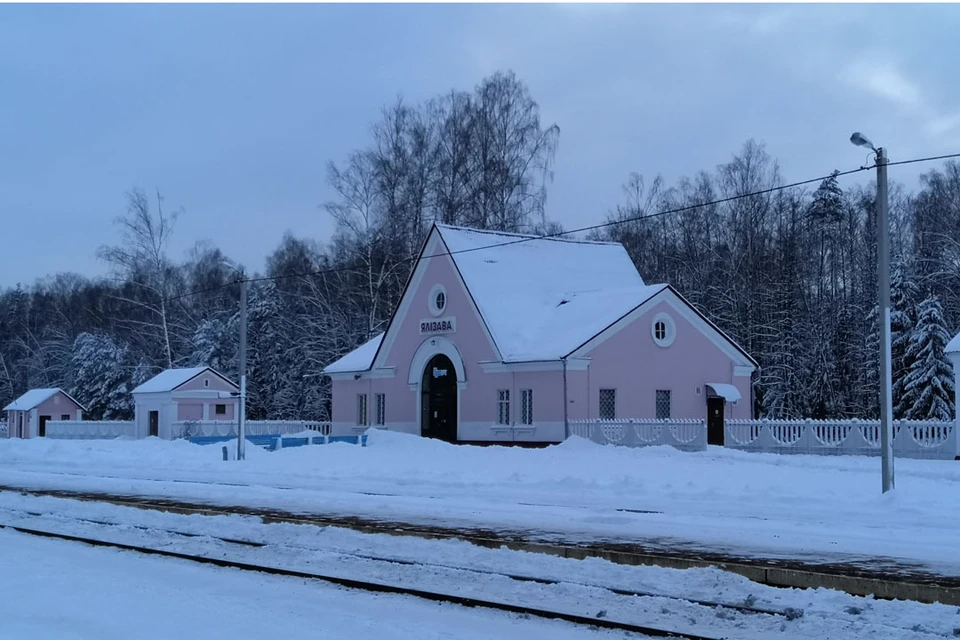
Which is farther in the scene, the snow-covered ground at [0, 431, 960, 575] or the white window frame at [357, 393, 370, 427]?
the white window frame at [357, 393, 370, 427]

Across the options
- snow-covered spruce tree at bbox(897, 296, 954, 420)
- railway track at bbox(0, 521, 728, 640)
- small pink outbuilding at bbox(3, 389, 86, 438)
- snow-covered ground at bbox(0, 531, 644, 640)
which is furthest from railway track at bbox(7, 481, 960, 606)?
small pink outbuilding at bbox(3, 389, 86, 438)

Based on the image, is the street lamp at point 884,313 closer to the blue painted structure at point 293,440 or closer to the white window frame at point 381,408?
the blue painted structure at point 293,440

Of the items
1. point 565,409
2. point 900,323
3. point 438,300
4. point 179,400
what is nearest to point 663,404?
point 565,409

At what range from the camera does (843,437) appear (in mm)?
32281

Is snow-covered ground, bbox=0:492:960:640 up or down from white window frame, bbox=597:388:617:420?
down

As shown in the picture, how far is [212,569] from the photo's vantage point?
538 inches

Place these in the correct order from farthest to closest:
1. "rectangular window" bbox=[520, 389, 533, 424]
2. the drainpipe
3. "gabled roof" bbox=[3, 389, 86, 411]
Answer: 1. "gabled roof" bbox=[3, 389, 86, 411]
2. "rectangular window" bbox=[520, 389, 533, 424]
3. the drainpipe

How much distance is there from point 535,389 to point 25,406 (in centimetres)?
3841

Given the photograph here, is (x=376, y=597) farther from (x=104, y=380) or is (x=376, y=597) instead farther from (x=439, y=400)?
(x=104, y=380)

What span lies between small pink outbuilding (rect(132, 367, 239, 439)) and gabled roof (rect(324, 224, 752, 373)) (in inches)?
334

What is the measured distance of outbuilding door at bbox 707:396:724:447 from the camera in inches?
1641

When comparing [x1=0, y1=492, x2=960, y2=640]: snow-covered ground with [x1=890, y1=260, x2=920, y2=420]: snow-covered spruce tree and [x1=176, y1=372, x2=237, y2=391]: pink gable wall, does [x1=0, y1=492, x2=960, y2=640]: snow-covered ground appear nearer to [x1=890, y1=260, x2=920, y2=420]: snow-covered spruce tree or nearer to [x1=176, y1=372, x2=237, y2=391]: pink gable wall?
[x1=176, y1=372, x2=237, y2=391]: pink gable wall

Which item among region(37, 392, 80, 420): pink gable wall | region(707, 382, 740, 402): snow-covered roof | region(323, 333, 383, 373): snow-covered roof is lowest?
region(37, 392, 80, 420): pink gable wall

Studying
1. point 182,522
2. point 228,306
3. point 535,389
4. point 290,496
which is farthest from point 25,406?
point 182,522
